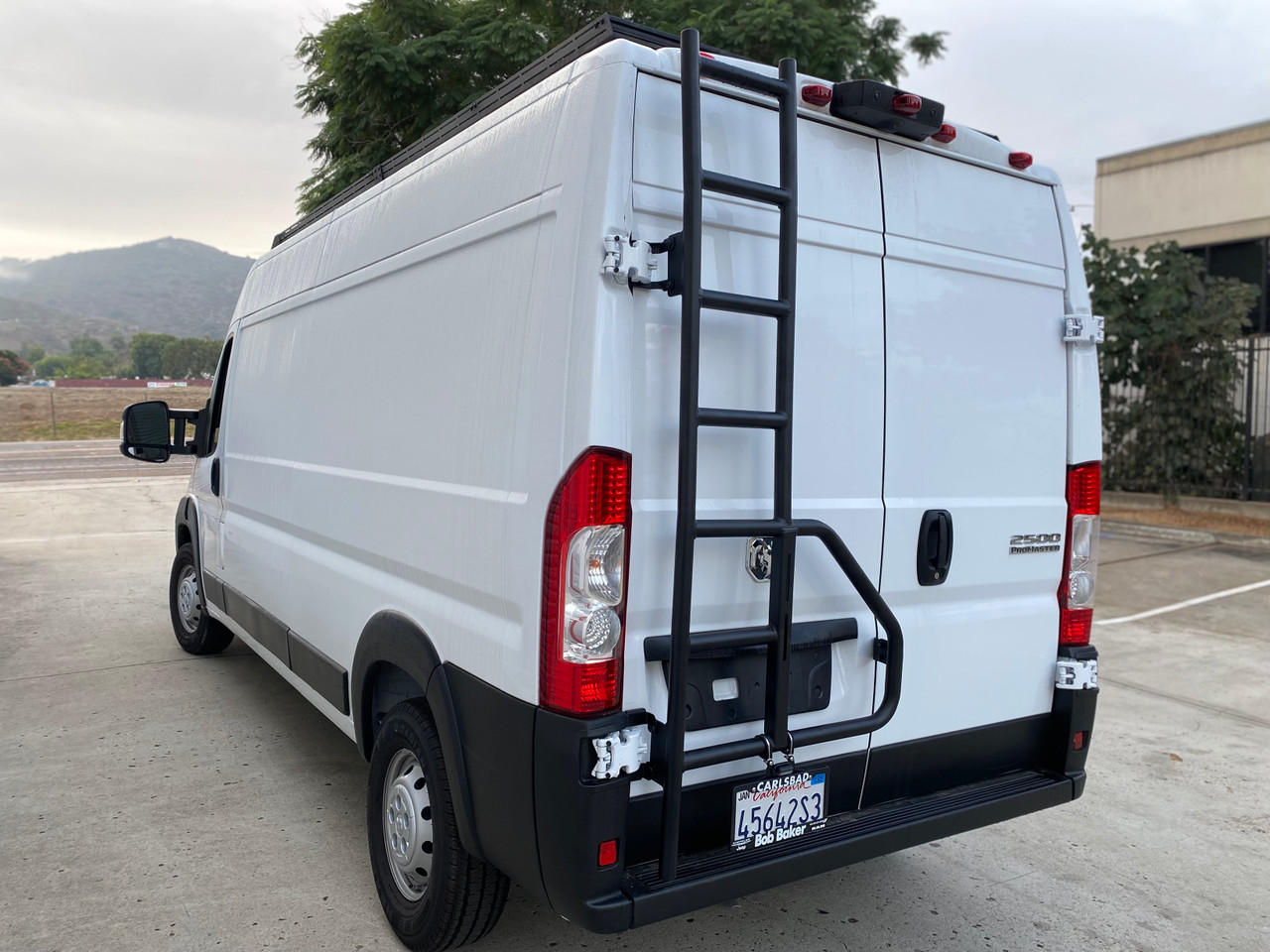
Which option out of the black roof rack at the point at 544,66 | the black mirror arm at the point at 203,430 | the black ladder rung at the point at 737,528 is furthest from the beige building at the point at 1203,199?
the black ladder rung at the point at 737,528

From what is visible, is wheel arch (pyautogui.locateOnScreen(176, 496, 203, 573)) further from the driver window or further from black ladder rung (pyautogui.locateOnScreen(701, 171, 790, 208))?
black ladder rung (pyautogui.locateOnScreen(701, 171, 790, 208))

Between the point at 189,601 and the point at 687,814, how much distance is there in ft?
16.0

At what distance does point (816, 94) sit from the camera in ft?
8.34

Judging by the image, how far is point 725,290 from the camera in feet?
7.87

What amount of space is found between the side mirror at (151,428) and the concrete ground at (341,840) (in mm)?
1337

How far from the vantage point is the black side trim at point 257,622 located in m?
4.22

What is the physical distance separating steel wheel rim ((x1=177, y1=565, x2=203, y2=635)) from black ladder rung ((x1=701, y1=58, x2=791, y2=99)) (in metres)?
5.01

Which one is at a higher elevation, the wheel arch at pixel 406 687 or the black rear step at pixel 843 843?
the wheel arch at pixel 406 687

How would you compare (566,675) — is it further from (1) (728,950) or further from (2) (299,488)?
(2) (299,488)

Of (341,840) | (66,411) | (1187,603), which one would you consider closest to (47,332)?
(66,411)

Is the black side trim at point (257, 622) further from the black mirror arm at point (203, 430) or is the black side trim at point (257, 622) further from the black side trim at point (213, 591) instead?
the black mirror arm at point (203, 430)

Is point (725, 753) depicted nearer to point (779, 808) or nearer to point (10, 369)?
point (779, 808)

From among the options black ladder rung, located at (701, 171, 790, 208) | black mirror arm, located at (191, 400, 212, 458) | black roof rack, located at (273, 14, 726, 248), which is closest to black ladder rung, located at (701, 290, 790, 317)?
black ladder rung, located at (701, 171, 790, 208)

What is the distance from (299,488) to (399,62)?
7357 millimetres
